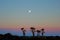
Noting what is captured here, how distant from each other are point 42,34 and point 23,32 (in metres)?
5.83

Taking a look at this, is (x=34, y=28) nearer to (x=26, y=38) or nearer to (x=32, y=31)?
(x=32, y=31)

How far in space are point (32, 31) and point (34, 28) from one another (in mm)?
1243

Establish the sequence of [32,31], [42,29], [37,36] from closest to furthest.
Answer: [32,31], [42,29], [37,36]

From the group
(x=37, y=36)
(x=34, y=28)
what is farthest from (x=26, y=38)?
(x=34, y=28)

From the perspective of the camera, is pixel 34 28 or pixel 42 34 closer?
pixel 34 28

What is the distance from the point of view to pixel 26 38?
72438 millimetres

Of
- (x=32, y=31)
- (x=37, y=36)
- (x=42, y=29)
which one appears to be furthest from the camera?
(x=37, y=36)

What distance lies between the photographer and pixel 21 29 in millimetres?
67375

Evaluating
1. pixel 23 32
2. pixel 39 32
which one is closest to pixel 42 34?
pixel 39 32

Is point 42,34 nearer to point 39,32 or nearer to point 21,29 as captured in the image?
point 39,32

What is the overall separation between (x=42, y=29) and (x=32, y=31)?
5334 millimetres

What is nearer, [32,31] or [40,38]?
[32,31]

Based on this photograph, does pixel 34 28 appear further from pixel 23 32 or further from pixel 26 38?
pixel 26 38

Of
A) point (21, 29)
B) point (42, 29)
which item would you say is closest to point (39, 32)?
point (42, 29)
